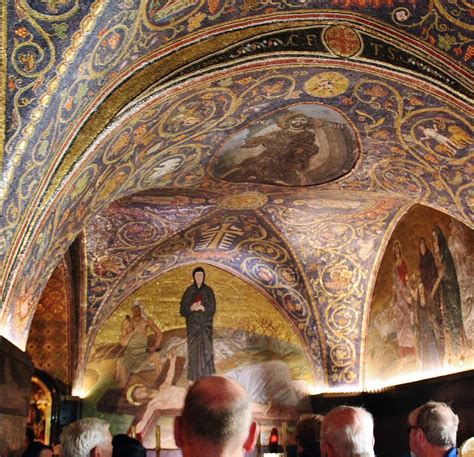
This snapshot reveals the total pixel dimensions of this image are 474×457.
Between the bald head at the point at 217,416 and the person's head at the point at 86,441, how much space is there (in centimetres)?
119

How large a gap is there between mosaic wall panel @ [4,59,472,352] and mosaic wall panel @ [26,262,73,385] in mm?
3834

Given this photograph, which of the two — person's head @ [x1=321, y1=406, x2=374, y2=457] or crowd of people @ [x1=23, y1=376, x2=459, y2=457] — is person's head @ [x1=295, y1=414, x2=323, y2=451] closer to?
crowd of people @ [x1=23, y1=376, x2=459, y2=457]

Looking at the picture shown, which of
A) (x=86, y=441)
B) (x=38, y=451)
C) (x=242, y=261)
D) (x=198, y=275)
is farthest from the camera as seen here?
(x=198, y=275)

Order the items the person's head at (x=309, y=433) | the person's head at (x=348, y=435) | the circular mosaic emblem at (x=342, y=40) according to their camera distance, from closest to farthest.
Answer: the person's head at (x=348, y=435) < the person's head at (x=309, y=433) < the circular mosaic emblem at (x=342, y=40)

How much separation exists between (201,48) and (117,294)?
7.17m

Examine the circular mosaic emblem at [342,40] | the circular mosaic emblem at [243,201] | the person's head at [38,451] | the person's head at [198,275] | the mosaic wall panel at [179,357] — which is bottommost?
the person's head at [38,451]

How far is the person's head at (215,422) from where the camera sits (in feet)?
6.25

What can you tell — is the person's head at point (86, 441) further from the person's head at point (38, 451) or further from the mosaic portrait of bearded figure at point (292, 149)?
the mosaic portrait of bearded figure at point (292, 149)

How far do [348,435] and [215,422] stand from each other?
1.08 m

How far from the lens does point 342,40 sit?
23.2 ft

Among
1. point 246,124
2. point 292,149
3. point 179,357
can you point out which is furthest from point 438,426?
point 179,357

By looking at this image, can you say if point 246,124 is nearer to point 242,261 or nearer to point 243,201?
point 243,201

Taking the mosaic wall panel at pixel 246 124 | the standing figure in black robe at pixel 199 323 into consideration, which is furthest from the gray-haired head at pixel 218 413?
the standing figure in black robe at pixel 199 323

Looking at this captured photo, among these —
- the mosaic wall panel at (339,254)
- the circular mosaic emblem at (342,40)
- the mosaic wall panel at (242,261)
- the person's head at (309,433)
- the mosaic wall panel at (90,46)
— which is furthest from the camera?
the mosaic wall panel at (242,261)
